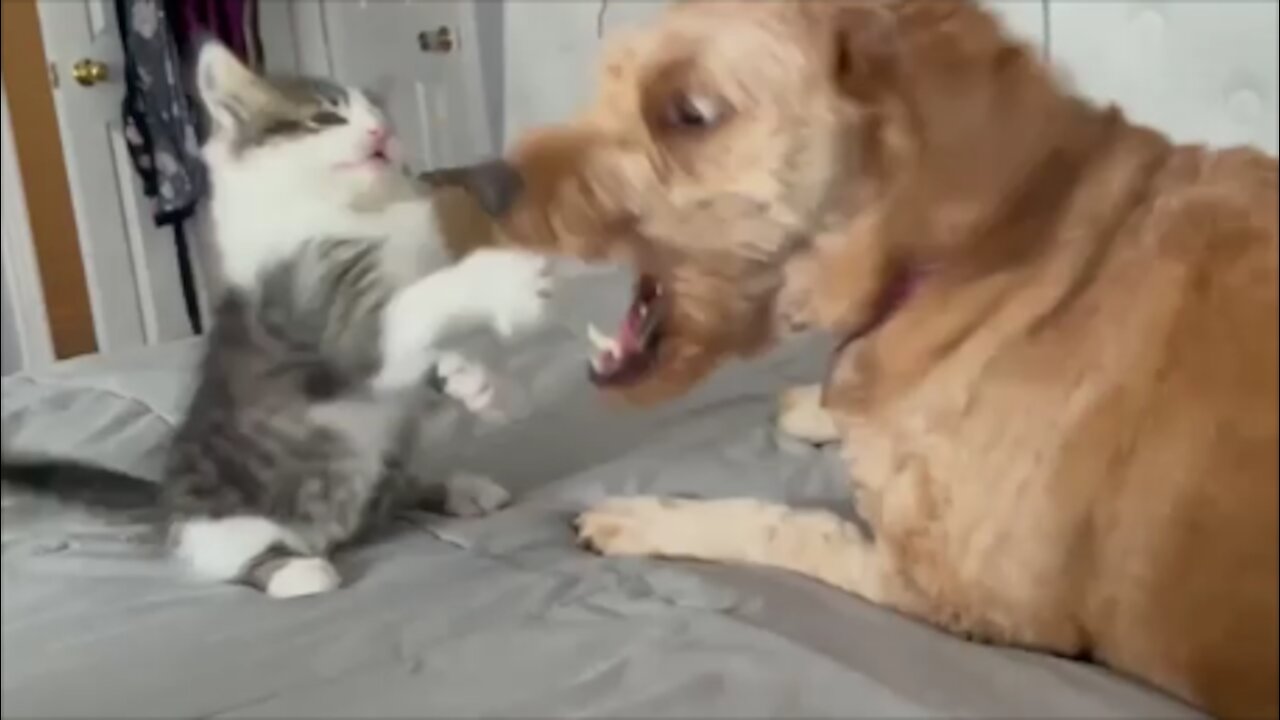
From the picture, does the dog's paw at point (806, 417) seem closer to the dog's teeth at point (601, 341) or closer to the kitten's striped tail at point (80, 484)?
the dog's teeth at point (601, 341)

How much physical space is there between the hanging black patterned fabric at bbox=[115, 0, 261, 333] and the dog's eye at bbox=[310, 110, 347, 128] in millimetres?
37

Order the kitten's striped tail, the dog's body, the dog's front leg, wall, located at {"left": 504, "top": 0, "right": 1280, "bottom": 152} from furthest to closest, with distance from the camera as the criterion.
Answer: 1. wall, located at {"left": 504, "top": 0, "right": 1280, "bottom": 152}
2. the dog's front leg
3. the dog's body
4. the kitten's striped tail

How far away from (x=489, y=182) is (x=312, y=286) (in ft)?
0.28

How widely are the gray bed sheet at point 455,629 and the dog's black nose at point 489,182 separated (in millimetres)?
53

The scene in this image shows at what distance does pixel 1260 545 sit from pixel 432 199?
373 millimetres

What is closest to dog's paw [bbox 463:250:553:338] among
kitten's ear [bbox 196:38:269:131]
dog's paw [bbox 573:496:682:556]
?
kitten's ear [bbox 196:38:269:131]

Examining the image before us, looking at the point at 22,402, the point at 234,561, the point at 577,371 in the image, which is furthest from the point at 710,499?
the point at 22,402

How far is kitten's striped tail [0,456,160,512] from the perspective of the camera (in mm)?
616

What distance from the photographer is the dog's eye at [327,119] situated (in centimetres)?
71

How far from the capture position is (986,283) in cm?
79

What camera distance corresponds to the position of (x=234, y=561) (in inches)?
30.7

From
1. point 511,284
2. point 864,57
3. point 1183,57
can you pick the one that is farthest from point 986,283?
point 1183,57

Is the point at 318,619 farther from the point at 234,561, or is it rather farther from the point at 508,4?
the point at 508,4

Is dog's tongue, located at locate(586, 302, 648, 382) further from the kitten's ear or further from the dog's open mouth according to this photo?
the kitten's ear
